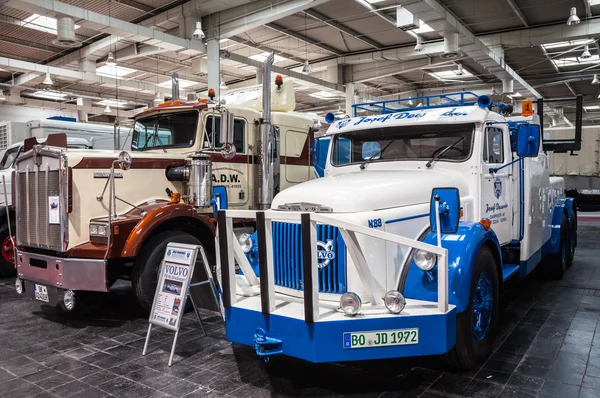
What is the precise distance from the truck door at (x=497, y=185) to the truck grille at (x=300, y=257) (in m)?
1.72

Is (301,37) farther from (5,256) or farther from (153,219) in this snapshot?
(153,219)

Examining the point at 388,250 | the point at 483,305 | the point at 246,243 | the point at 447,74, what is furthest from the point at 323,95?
the point at 388,250

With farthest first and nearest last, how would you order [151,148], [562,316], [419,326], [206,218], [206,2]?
[206,2] < [151,148] < [206,218] < [562,316] < [419,326]

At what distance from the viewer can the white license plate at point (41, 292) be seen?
500 centimetres

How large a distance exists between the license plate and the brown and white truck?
1.76 m

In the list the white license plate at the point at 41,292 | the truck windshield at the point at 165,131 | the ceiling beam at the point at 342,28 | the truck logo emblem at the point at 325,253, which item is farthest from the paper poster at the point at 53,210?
the ceiling beam at the point at 342,28

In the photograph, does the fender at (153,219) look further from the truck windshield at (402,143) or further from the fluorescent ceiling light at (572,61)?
the fluorescent ceiling light at (572,61)

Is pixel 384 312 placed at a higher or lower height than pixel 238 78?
lower

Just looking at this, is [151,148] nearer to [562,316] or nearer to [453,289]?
[453,289]

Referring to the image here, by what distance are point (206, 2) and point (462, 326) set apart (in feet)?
32.0

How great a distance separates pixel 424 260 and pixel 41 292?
3.89 meters

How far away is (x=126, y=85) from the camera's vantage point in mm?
17906

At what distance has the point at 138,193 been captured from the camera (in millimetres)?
5484

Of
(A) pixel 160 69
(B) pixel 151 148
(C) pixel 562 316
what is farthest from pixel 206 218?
(A) pixel 160 69
